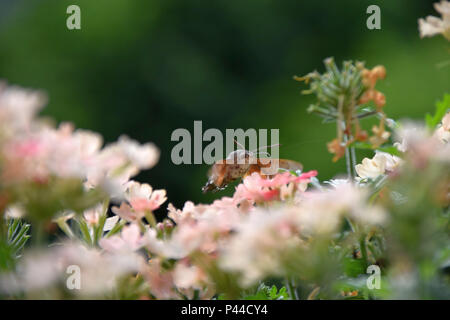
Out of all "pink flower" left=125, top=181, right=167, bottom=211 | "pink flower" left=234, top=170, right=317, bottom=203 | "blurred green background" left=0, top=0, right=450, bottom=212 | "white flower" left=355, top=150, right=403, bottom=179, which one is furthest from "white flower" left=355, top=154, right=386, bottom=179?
→ "blurred green background" left=0, top=0, right=450, bottom=212

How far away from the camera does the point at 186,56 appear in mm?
11977

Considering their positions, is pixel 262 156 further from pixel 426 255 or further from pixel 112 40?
pixel 112 40

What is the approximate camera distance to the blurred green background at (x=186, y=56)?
1012 centimetres

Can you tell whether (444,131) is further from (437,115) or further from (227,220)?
(227,220)

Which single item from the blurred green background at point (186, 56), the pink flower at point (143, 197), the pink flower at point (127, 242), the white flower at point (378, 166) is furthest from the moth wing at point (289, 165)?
the blurred green background at point (186, 56)

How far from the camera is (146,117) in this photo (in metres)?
11.4

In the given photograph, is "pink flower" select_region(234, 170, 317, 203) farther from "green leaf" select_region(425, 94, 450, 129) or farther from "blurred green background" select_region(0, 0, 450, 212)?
"blurred green background" select_region(0, 0, 450, 212)

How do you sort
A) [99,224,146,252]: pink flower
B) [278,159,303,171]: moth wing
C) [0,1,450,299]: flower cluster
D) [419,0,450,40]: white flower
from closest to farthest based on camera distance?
[0,1,450,299]: flower cluster → [99,224,146,252]: pink flower → [419,0,450,40]: white flower → [278,159,303,171]: moth wing

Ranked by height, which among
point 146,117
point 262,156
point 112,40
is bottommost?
point 262,156

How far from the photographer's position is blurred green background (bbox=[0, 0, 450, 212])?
10.1 meters

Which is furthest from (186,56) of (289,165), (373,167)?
(373,167)

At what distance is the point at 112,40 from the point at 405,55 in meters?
5.07
